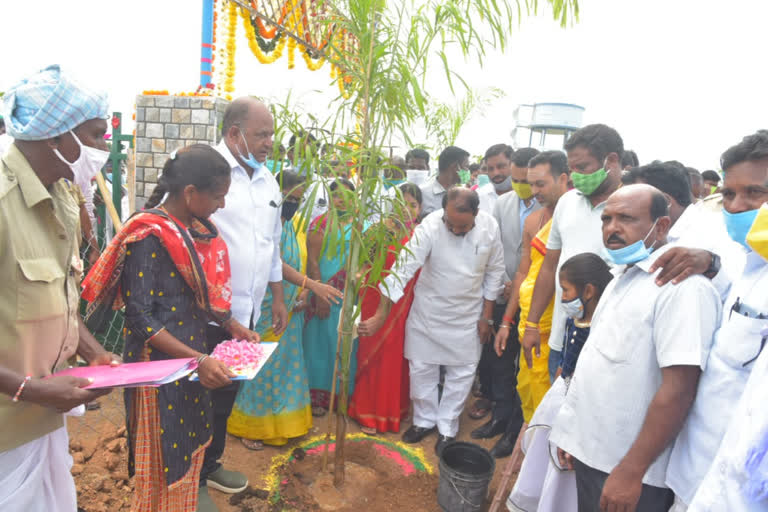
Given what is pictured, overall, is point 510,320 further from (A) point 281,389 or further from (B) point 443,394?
(A) point 281,389

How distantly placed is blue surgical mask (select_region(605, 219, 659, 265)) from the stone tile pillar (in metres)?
4.91

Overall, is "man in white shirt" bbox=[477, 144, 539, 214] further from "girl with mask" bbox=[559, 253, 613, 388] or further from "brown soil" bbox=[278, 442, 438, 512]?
"brown soil" bbox=[278, 442, 438, 512]

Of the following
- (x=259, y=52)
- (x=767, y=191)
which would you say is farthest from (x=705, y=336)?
(x=259, y=52)

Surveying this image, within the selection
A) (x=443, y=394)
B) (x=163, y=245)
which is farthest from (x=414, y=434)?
(x=163, y=245)

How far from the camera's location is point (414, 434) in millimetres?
3766

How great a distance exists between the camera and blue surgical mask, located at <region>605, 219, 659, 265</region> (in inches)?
72.4

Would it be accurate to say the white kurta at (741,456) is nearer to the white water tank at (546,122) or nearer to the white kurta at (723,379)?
the white kurta at (723,379)

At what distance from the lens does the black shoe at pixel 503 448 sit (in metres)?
3.59

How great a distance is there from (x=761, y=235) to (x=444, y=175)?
4.25 meters

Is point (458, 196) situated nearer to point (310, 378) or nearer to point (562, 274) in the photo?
point (562, 274)

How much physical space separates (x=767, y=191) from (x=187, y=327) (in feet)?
7.31

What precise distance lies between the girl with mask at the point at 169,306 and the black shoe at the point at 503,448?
7.28 feet

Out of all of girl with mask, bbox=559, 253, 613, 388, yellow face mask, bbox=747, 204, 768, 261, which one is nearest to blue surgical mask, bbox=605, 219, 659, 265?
girl with mask, bbox=559, 253, 613, 388

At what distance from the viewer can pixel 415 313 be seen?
376cm
